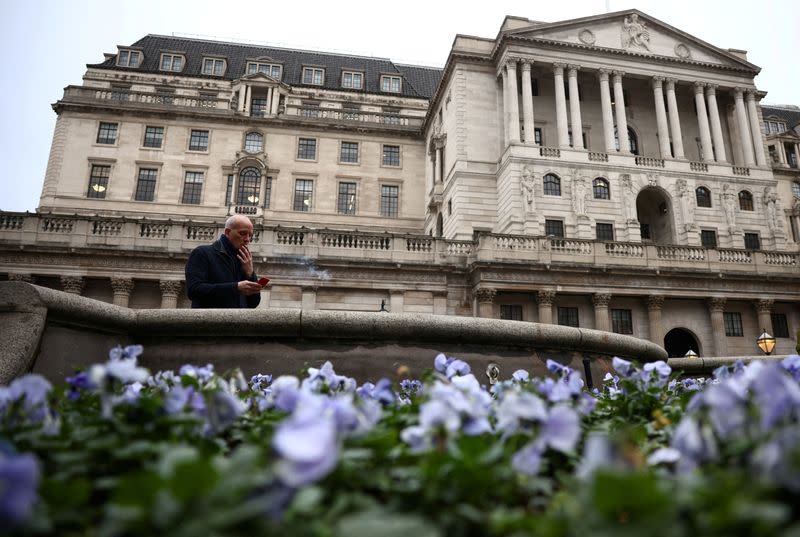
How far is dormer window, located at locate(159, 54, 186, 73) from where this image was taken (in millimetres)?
50938

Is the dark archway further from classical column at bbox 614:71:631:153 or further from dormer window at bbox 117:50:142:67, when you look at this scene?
dormer window at bbox 117:50:142:67

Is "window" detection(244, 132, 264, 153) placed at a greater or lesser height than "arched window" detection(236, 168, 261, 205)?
greater

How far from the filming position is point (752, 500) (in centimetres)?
127

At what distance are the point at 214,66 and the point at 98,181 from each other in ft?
62.6

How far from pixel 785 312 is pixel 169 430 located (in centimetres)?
3539

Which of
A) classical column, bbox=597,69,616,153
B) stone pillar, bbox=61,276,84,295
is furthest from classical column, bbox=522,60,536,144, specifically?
stone pillar, bbox=61,276,84,295

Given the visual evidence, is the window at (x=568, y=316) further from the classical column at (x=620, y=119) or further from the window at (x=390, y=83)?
the window at (x=390, y=83)

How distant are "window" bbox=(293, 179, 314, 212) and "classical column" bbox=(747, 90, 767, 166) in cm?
3412

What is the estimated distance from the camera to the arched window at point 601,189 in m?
33.6

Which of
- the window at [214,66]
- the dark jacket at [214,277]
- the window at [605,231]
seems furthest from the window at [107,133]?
the dark jacket at [214,277]

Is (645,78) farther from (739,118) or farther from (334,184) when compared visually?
(334,184)

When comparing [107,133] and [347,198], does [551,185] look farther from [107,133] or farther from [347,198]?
[107,133]

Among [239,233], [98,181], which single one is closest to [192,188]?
[98,181]

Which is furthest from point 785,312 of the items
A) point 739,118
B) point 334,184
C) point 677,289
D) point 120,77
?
point 120,77
